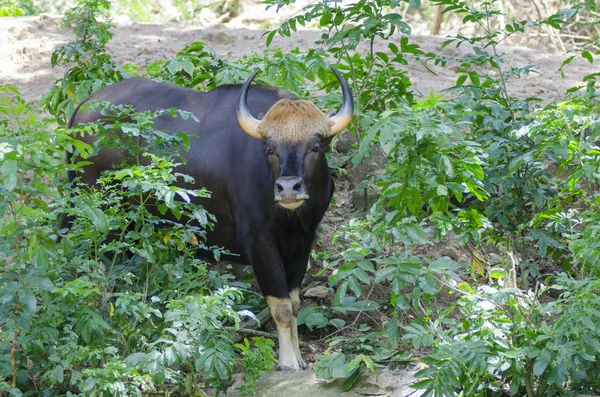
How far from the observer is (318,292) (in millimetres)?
6527

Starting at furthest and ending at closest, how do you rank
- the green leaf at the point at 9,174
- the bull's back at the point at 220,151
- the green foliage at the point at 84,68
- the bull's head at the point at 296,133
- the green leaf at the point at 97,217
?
1. the green foliage at the point at 84,68
2. the bull's back at the point at 220,151
3. the bull's head at the point at 296,133
4. the green leaf at the point at 97,217
5. the green leaf at the point at 9,174

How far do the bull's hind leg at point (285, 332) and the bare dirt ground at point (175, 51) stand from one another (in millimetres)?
3753

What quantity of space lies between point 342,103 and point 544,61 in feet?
17.0

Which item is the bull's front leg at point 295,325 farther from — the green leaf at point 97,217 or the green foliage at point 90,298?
the green leaf at point 97,217

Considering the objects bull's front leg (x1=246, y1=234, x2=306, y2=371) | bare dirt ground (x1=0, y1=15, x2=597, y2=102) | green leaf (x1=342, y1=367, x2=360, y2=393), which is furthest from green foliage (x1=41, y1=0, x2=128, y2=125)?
green leaf (x1=342, y1=367, x2=360, y2=393)

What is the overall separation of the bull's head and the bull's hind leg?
2.46ft

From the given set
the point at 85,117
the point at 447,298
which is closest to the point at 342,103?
the point at 447,298

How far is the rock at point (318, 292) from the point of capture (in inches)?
255

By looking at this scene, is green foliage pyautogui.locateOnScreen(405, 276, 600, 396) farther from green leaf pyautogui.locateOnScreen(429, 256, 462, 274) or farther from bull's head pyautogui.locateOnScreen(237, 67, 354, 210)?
bull's head pyautogui.locateOnScreen(237, 67, 354, 210)

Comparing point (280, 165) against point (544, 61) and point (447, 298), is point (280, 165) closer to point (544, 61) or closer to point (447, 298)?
point (447, 298)

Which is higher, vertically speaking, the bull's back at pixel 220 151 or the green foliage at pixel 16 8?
the bull's back at pixel 220 151

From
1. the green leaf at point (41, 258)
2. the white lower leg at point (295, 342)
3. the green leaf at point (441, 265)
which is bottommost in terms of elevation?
the white lower leg at point (295, 342)

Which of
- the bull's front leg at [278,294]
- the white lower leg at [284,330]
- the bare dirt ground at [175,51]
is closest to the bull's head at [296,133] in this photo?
the bull's front leg at [278,294]

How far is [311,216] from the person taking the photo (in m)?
5.76
